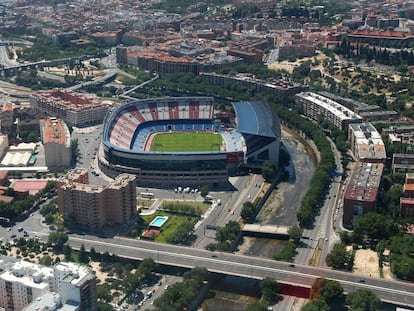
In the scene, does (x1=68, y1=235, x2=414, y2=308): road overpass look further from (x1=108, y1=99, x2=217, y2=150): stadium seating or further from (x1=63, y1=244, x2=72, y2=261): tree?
(x1=108, y1=99, x2=217, y2=150): stadium seating

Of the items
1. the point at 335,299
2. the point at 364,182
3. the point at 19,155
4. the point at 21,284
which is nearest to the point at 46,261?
the point at 21,284

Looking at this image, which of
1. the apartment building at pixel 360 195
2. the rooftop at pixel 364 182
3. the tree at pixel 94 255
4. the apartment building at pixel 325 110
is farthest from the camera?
the apartment building at pixel 325 110

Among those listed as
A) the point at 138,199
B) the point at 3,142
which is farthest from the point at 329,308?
the point at 3,142

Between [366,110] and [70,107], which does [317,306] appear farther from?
[70,107]

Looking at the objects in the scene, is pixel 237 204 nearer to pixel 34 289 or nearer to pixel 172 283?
pixel 172 283

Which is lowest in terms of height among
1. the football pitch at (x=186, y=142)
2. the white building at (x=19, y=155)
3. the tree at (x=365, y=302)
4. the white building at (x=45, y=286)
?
the white building at (x=19, y=155)

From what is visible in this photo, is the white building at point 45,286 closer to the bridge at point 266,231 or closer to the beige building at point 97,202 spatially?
the beige building at point 97,202

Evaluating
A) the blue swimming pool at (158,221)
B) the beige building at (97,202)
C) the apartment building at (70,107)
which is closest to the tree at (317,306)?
the blue swimming pool at (158,221)
